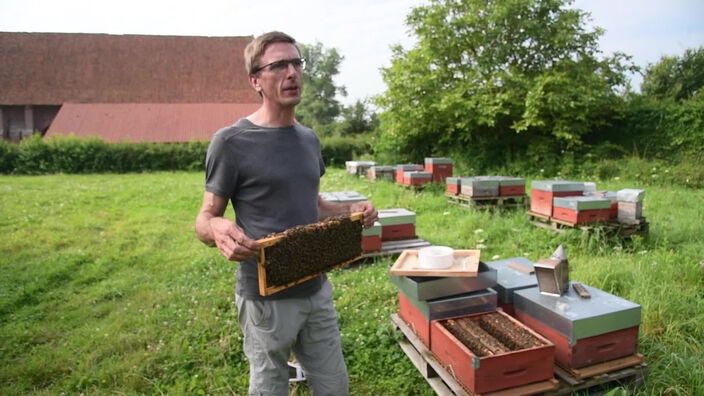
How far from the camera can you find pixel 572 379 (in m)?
2.45

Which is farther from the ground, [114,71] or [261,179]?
[114,71]

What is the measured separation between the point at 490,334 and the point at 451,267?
461 millimetres

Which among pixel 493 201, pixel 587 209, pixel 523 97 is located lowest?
pixel 493 201

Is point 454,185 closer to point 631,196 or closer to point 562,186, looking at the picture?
point 562,186

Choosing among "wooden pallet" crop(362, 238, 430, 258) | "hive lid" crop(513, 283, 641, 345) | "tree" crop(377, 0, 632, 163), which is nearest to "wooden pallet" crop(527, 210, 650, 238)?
"wooden pallet" crop(362, 238, 430, 258)

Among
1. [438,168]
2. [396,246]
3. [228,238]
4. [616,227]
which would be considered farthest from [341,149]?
[228,238]

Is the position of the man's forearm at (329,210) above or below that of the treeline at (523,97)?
below

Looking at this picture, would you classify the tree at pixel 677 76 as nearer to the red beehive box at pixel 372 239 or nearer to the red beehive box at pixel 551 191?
the red beehive box at pixel 551 191

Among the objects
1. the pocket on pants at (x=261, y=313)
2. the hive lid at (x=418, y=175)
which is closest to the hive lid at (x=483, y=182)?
the hive lid at (x=418, y=175)

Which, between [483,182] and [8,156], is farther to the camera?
[8,156]

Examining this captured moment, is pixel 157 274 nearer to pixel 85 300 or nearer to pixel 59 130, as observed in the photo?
pixel 85 300

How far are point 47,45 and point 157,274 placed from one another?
27594 millimetres

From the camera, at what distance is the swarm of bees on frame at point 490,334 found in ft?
8.06

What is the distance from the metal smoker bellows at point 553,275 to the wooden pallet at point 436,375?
0.59 metres
